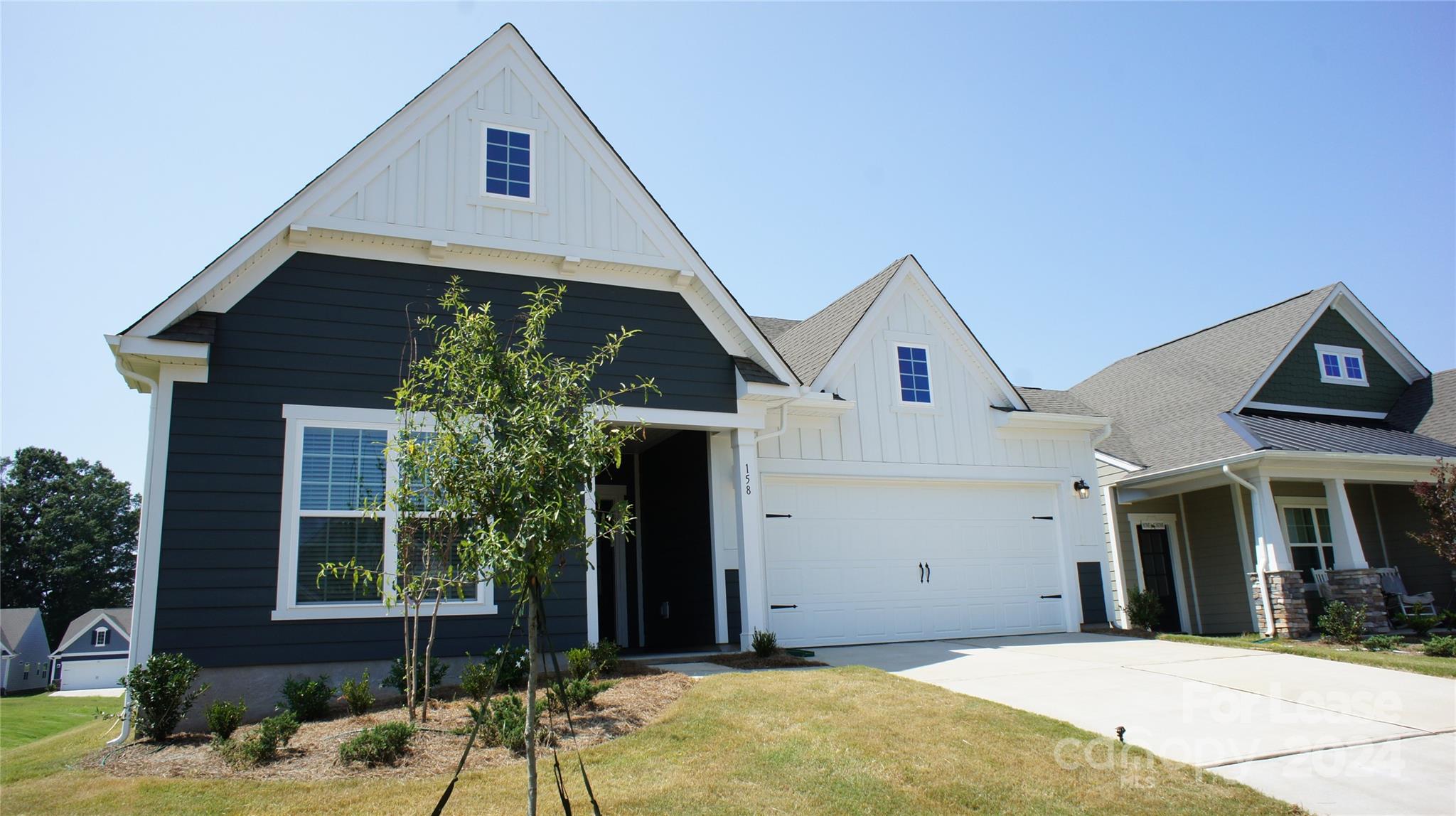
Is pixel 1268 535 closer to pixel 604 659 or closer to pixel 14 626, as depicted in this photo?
pixel 604 659

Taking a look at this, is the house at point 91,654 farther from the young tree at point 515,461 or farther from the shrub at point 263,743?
the young tree at point 515,461

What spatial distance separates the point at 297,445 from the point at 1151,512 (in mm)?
15481

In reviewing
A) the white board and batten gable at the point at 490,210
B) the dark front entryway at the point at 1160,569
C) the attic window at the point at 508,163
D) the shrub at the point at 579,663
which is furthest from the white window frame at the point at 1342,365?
the shrub at the point at 579,663

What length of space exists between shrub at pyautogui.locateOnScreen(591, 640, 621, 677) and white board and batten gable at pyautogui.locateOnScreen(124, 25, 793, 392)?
4.11 m

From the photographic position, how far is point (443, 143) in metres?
10.1

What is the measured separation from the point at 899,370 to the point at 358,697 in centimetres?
908

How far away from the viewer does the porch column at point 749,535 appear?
10883mm

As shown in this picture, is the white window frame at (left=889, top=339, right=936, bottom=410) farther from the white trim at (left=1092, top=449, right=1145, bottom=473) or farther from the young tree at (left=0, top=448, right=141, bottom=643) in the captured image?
the young tree at (left=0, top=448, right=141, bottom=643)

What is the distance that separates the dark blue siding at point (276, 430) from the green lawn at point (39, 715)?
15.2 m

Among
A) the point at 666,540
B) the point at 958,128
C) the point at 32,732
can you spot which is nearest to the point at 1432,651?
the point at 958,128

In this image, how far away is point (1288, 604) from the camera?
14016 millimetres

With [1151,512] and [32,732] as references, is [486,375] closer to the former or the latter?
[1151,512]

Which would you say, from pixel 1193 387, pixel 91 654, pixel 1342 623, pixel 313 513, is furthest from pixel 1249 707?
pixel 91 654

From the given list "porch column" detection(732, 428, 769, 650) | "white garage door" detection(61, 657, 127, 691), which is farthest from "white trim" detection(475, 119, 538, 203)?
"white garage door" detection(61, 657, 127, 691)
